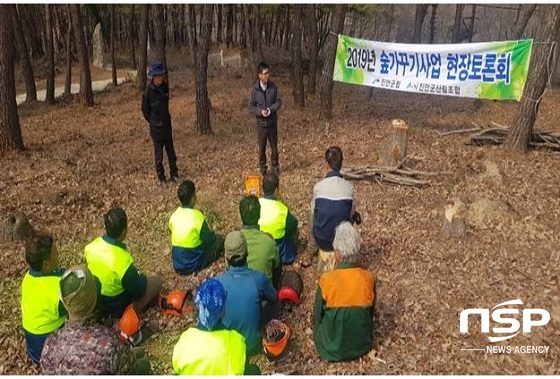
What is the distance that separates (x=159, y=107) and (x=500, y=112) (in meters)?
11.9

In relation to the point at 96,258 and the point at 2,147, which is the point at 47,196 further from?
the point at 96,258

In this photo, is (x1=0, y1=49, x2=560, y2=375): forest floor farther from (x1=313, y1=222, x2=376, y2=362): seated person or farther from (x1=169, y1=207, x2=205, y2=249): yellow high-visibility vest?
(x1=169, y1=207, x2=205, y2=249): yellow high-visibility vest

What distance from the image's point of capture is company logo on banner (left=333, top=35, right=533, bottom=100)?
9.62 metres

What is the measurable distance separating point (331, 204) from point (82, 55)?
15.5 meters

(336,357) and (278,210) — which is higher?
(278,210)

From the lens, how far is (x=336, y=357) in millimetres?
4496

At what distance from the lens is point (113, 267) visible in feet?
16.4

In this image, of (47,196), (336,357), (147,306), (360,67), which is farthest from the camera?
(360,67)

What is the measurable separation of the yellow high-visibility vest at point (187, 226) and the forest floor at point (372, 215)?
0.59 m

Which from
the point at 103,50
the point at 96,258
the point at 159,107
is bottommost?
the point at 103,50

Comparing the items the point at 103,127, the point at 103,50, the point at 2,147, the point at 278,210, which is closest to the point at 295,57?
the point at 103,127

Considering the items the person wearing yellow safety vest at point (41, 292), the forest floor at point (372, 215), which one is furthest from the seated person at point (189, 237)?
the person wearing yellow safety vest at point (41, 292)

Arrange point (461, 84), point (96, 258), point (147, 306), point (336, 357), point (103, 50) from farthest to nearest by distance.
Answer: point (103, 50) < point (461, 84) < point (147, 306) < point (96, 258) < point (336, 357)

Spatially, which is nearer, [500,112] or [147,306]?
[147,306]
